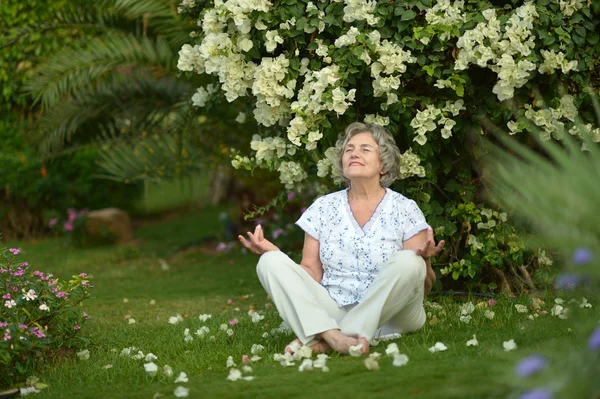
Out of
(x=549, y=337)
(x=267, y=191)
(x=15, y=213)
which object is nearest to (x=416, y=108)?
(x=549, y=337)

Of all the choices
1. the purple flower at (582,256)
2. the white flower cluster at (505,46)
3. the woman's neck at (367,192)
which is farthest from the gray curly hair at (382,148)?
the purple flower at (582,256)

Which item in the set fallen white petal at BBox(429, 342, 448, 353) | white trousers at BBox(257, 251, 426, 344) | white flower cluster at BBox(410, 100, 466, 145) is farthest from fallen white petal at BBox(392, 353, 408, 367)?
white flower cluster at BBox(410, 100, 466, 145)

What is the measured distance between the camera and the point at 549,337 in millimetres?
4047

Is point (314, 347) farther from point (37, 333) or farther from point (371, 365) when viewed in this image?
point (37, 333)

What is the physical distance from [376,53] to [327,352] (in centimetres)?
165

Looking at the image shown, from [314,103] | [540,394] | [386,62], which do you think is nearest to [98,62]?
[314,103]

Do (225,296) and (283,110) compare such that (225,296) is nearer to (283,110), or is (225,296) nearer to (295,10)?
(283,110)

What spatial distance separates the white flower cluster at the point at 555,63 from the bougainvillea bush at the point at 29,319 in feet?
8.91

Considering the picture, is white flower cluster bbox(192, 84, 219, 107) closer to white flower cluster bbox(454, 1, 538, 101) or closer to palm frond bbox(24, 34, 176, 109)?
white flower cluster bbox(454, 1, 538, 101)

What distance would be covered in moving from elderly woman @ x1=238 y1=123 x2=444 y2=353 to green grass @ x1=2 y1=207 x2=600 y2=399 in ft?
0.62

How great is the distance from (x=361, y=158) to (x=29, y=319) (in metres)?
1.84

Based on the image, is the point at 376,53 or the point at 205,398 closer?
the point at 205,398

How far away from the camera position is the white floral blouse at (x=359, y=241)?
4441mm

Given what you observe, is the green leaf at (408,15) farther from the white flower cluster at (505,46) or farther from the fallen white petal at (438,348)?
the fallen white petal at (438,348)
